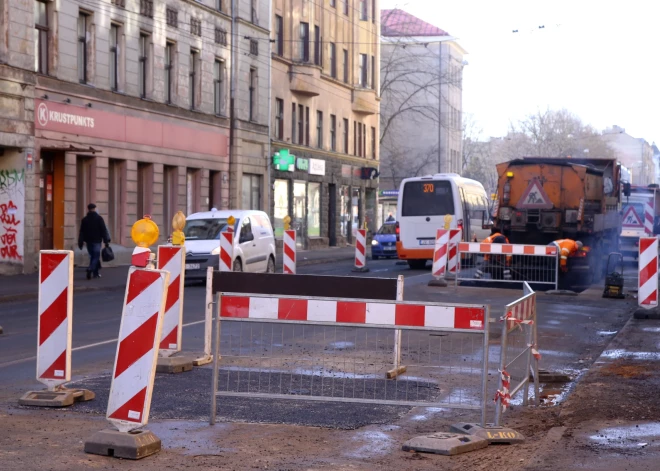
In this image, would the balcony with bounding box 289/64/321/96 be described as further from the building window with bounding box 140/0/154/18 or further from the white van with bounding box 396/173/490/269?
the white van with bounding box 396/173/490/269

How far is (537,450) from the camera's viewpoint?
721 centimetres

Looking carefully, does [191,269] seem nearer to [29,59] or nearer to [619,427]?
[29,59]

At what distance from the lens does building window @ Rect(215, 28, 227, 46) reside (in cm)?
4026

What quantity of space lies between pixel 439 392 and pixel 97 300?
495 inches

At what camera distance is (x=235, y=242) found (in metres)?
24.9

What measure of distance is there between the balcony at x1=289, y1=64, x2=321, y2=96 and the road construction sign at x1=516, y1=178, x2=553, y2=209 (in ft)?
73.2

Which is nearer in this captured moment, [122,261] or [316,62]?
[122,261]

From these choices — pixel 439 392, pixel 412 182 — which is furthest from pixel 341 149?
pixel 439 392

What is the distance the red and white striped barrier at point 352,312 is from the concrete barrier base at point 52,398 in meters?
1.56

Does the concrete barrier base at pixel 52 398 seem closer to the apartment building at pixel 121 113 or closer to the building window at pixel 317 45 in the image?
the apartment building at pixel 121 113

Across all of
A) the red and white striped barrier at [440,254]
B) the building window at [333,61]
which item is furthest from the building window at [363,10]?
the red and white striped barrier at [440,254]

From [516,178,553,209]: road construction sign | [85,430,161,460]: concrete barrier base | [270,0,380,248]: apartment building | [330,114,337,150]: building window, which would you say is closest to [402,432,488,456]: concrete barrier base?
[85,430,161,460]: concrete barrier base

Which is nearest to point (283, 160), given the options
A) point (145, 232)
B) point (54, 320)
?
point (54, 320)

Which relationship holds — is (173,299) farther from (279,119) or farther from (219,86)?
(279,119)
